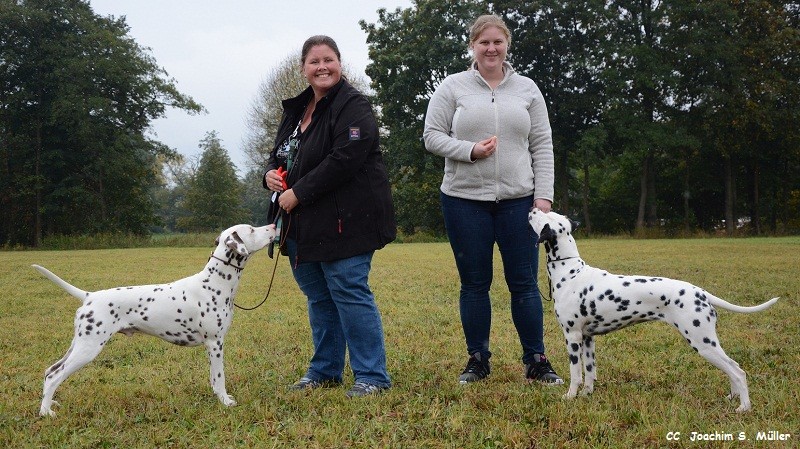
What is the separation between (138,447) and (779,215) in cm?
4017

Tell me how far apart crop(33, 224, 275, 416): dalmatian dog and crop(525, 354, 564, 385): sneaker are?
2.19m

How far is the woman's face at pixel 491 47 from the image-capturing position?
4.82 meters

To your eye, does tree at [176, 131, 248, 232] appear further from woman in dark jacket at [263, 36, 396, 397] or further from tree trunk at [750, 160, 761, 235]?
woman in dark jacket at [263, 36, 396, 397]

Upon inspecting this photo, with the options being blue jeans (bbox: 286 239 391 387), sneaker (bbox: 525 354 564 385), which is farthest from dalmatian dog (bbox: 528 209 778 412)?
blue jeans (bbox: 286 239 391 387)

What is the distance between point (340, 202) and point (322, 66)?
98 cm

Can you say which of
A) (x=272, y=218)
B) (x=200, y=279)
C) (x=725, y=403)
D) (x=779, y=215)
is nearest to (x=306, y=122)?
(x=272, y=218)

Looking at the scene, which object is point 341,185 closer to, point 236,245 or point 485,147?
point 236,245

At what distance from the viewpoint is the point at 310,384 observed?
4977mm

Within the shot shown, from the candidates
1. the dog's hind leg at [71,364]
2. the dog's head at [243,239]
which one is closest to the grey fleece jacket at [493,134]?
the dog's head at [243,239]

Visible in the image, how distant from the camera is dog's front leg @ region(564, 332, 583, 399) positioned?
14.7 feet

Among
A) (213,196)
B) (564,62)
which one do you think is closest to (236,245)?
(564,62)

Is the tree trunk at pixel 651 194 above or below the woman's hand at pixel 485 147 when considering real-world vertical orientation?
above

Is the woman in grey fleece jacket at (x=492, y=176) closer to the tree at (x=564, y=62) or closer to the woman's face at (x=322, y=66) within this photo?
the woman's face at (x=322, y=66)

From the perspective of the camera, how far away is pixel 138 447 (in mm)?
3701
